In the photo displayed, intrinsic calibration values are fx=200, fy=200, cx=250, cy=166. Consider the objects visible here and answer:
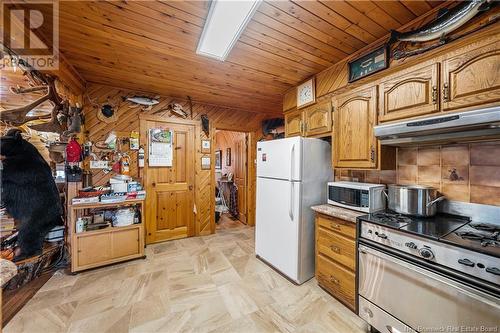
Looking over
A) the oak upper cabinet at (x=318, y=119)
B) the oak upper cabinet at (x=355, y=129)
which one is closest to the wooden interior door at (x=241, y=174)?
the oak upper cabinet at (x=318, y=119)

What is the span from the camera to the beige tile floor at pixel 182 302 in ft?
5.45

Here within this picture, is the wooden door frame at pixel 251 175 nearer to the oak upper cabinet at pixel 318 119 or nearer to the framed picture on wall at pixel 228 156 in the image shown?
the framed picture on wall at pixel 228 156

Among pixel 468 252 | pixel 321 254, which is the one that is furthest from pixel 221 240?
pixel 468 252

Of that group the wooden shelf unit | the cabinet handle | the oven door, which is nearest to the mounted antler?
the wooden shelf unit

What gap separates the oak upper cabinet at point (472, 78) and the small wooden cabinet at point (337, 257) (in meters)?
1.19

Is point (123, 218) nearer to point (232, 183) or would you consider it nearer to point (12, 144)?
point (12, 144)

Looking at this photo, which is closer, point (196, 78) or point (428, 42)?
point (428, 42)

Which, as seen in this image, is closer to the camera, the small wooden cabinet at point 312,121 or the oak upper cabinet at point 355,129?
the oak upper cabinet at point 355,129

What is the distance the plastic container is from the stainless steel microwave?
2.60 metres

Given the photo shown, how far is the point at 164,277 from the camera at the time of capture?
2344mm

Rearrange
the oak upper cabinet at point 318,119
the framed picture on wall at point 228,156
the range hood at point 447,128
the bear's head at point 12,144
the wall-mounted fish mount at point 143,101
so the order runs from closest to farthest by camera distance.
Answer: the range hood at point 447,128 < the bear's head at point 12,144 < the oak upper cabinet at point 318,119 < the wall-mounted fish mount at point 143,101 < the framed picture on wall at point 228,156

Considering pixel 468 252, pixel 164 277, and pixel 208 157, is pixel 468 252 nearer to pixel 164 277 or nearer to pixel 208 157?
pixel 164 277

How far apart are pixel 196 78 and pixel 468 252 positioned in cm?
296
